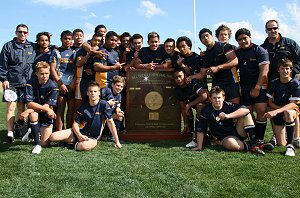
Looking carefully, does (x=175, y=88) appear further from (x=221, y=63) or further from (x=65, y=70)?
(x=65, y=70)

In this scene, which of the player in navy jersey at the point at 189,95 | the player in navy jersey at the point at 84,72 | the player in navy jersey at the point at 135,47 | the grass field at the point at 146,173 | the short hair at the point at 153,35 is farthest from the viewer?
the player in navy jersey at the point at 135,47

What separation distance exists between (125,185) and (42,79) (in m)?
2.93

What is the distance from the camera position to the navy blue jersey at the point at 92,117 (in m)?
5.98

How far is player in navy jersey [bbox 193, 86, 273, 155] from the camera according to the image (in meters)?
5.68

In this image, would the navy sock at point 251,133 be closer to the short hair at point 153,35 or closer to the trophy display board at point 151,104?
the trophy display board at point 151,104

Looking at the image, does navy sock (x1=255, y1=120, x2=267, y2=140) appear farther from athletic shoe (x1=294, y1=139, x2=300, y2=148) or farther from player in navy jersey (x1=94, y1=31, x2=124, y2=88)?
player in navy jersey (x1=94, y1=31, x2=124, y2=88)

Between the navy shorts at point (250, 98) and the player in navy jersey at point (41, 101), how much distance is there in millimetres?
3467

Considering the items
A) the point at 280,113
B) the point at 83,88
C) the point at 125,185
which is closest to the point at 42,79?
the point at 83,88

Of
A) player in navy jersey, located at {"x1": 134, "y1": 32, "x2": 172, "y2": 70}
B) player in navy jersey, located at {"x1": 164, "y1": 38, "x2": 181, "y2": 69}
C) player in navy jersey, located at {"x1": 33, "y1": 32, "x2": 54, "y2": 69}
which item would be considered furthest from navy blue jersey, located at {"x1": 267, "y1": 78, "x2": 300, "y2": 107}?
player in navy jersey, located at {"x1": 33, "y1": 32, "x2": 54, "y2": 69}

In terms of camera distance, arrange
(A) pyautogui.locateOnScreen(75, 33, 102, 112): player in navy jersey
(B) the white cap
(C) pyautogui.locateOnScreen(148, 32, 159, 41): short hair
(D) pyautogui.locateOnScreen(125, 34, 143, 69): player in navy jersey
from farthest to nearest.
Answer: (D) pyautogui.locateOnScreen(125, 34, 143, 69): player in navy jersey
(C) pyautogui.locateOnScreen(148, 32, 159, 41): short hair
(A) pyautogui.locateOnScreen(75, 33, 102, 112): player in navy jersey
(B) the white cap

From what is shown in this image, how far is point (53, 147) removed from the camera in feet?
19.6

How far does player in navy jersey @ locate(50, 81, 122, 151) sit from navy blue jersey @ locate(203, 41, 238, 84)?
2144 mm

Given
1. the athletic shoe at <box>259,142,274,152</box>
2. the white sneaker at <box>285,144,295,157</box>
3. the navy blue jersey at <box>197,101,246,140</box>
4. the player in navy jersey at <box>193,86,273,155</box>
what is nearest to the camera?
the white sneaker at <box>285,144,295,157</box>

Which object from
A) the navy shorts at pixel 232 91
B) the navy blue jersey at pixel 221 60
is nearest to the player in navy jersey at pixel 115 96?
the navy blue jersey at pixel 221 60
